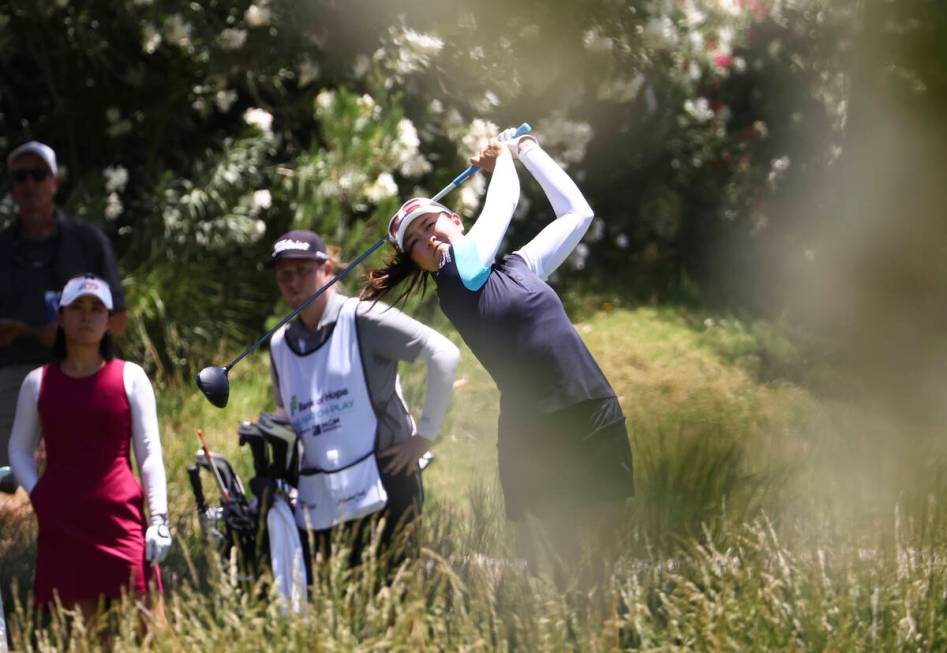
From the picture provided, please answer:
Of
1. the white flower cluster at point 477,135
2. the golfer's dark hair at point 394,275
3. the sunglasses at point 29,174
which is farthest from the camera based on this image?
the white flower cluster at point 477,135

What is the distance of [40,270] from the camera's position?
18.8 feet

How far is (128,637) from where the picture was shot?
3.68 metres

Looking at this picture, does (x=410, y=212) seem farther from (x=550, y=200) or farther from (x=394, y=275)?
(x=550, y=200)

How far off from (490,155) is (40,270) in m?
2.41

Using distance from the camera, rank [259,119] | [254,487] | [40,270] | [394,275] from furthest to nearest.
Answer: [259,119]
[40,270]
[254,487]
[394,275]

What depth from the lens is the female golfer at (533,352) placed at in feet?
12.6

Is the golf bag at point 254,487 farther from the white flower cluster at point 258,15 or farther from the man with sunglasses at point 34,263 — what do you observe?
the white flower cluster at point 258,15

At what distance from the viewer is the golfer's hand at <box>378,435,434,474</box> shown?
4414 mm

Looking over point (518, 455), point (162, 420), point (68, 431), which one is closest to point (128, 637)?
point (68, 431)

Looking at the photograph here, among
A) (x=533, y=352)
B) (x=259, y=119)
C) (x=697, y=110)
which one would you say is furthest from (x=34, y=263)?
(x=697, y=110)

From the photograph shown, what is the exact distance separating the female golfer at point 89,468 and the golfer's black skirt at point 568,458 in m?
1.12

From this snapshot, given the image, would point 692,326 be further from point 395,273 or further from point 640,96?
point 395,273

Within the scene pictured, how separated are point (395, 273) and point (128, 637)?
1.27 metres

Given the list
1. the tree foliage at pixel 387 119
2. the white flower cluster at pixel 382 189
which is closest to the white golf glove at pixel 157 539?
the tree foliage at pixel 387 119
